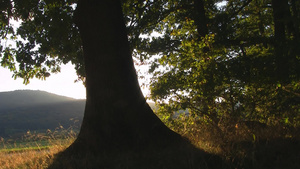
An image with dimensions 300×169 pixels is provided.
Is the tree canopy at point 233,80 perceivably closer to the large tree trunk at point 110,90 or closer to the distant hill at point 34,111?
the large tree trunk at point 110,90

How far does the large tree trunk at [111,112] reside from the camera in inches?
→ 177

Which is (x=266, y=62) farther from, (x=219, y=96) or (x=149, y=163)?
(x=149, y=163)

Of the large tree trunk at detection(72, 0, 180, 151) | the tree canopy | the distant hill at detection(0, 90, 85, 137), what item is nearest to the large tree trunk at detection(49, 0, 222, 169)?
the large tree trunk at detection(72, 0, 180, 151)

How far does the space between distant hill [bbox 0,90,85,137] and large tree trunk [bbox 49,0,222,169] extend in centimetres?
8995

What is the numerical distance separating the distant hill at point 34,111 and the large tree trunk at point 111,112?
8995 centimetres

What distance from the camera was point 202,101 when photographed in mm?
5570

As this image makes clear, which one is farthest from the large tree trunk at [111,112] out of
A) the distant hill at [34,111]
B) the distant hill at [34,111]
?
the distant hill at [34,111]

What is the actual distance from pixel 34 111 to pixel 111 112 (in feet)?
482

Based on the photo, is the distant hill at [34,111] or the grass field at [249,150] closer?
the grass field at [249,150]

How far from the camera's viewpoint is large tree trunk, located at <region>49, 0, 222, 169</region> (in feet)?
14.7

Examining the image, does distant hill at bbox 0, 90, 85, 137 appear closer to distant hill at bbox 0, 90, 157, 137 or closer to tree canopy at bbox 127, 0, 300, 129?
distant hill at bbox 0, 90, 157, 137

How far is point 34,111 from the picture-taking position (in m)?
136

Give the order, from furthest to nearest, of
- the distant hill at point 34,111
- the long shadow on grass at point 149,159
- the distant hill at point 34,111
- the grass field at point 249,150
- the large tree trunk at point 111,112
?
the distant hill at point 34,111 < the distant hill at point 34,111 < the large tree trunk at point 111,112 < the long shadow on grass at point 149,159 < the grass field at point 249,150

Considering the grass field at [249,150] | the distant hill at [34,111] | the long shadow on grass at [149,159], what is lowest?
the distant hill at [34,111]
